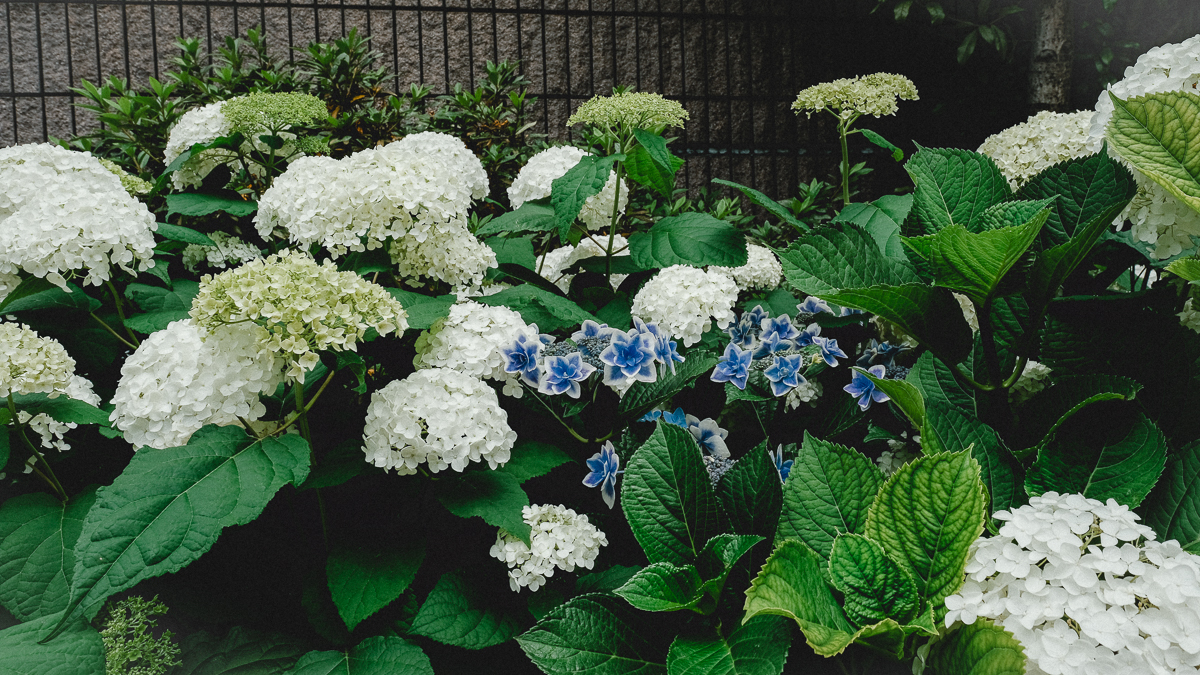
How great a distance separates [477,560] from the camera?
3.40 feet

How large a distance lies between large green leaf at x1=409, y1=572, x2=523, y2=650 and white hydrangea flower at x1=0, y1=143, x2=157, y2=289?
778mm

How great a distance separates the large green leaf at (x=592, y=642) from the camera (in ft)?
2.44

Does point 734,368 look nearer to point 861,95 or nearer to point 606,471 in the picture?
point 606,471

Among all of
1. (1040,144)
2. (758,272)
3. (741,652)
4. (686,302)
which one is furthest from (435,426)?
(1040,144)

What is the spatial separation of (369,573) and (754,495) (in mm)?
501

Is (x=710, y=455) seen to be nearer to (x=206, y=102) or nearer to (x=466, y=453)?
(x=466, y=453)

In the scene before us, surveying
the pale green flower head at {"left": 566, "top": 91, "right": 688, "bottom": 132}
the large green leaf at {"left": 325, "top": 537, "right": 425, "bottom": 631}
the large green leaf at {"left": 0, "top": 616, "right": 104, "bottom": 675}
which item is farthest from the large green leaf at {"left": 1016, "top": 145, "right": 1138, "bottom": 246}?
the large green leaf at {"left": 0, "top": 616, "right": 104, "bottom": 675}

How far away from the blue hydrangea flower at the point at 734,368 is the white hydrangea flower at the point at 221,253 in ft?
3.67

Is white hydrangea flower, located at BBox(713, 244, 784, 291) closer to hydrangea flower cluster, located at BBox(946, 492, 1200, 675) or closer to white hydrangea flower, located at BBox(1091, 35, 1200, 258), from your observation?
white hydrangea flower, located at BBox(1091, 35, 1200, 258)

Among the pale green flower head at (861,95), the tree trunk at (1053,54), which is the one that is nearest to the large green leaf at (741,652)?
the pale green flower head at (861,95)

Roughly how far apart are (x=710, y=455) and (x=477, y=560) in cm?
37

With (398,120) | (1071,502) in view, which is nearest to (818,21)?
(398,120)

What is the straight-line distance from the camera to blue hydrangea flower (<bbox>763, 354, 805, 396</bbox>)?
3.63 feet

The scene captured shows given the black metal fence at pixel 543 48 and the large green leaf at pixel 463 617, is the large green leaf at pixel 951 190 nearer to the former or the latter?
the large green leaf at pixel 463 617
